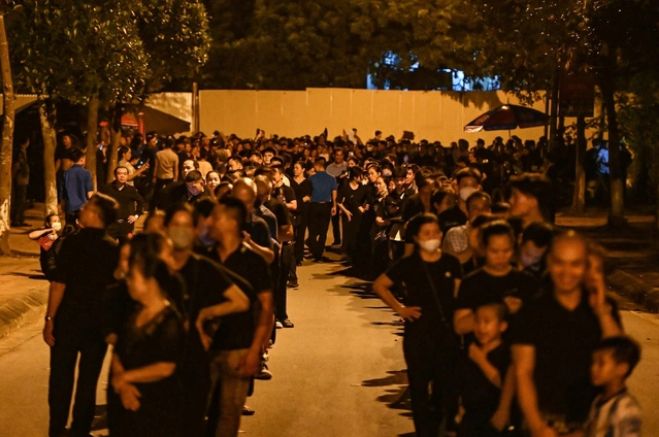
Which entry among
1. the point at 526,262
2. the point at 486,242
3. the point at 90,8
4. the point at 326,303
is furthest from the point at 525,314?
the point at 90,8

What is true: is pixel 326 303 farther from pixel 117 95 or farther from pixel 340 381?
pixel 117 95

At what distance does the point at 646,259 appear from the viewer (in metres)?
20.2

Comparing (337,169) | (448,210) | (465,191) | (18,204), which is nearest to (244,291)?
(448,210)

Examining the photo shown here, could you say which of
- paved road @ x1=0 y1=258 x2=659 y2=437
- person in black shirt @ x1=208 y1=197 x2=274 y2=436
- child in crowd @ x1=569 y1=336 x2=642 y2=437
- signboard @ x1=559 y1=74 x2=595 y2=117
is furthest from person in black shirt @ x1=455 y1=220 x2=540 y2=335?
signboard @ x1=559 y1=74 x2=595 y2=117

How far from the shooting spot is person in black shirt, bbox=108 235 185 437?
623cm

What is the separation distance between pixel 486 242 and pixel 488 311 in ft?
2.34

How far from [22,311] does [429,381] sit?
786cm

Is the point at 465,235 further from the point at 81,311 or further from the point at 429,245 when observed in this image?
the point at 81,311

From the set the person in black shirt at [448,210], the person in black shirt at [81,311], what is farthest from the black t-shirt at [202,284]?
the person in black shirt at [448,210]

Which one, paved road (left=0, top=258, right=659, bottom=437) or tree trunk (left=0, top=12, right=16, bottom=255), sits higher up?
tree trunk (left=0, top=12, right=16, bottom=255)

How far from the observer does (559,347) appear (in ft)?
19.2

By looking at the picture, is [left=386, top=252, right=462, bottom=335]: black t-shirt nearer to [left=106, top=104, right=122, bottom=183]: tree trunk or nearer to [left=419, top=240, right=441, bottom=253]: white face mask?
[left=419, top=240, right=441, bottom=253]: white face mask

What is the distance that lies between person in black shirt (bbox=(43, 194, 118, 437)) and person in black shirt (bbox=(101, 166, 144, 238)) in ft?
22.9

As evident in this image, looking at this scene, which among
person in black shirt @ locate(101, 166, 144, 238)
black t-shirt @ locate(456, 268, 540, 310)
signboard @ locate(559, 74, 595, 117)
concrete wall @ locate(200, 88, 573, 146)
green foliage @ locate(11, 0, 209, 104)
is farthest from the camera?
concrete wall @ locate(200, 88, 573, 146)
